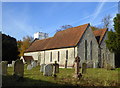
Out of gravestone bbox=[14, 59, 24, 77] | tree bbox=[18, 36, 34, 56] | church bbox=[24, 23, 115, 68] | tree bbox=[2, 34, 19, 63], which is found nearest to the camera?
gravestone bbox=[14, 59, 24, 77]

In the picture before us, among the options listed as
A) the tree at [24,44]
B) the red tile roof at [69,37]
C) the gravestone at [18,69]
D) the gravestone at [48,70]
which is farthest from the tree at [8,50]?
the tree at [24,44]

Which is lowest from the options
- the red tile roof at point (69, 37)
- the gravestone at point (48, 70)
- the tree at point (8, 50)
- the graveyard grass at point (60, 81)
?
the graveyard grass at point (60, 81)

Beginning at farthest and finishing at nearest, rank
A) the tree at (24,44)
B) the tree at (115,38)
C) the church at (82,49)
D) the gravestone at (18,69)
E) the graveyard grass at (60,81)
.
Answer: the tree at (24,44) < the church at (82,49) < the tree at (115,38) < the gravestone at (18,69) < the graveyard grass at (60,81)

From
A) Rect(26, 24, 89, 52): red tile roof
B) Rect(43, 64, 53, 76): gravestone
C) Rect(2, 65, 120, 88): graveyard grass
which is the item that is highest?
Rect(26, 24, 89, 52): red tile roof

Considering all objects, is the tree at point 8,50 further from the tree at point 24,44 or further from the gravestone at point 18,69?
the tree at point 24,44

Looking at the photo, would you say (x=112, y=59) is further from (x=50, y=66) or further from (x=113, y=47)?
(x=50, y=66)

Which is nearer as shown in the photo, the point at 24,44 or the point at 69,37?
the point at 69,37

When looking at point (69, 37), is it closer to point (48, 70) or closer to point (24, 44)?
point (48, 70)

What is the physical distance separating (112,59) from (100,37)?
474cm

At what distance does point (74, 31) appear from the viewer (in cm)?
3000

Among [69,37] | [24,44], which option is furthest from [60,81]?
[24,44]

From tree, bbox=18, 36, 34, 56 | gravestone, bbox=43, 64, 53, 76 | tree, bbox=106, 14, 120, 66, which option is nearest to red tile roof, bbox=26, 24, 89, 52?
tree, bbox=106, 14, 120, 66

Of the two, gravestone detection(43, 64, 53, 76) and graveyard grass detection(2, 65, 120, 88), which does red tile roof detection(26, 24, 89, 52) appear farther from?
graveyard grass detection(2, 65, 120, 88)

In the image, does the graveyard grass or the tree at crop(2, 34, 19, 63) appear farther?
the tree at crop(2, 34, 19, 63)
